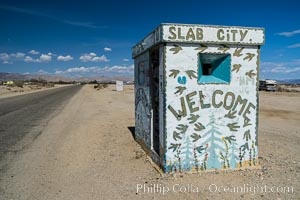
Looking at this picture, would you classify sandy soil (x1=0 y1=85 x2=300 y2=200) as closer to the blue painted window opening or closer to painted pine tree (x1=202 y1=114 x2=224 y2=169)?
painted pine tree (x1=202 y1=114 x2=224 y2=169)

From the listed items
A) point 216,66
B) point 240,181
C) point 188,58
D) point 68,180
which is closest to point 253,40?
point 216,66

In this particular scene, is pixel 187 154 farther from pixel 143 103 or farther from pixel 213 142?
pixel 143 103

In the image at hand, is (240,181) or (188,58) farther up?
(188,58)

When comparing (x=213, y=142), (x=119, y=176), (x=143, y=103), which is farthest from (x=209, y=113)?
(x=119, y=176)

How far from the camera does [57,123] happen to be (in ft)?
37.8

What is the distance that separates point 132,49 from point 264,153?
473cm

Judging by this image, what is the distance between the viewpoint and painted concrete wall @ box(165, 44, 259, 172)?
5.18 meters

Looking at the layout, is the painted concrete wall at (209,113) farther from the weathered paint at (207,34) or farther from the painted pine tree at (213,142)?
the weathered paint at (207,34)

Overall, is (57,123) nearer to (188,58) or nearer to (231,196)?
(188,58)

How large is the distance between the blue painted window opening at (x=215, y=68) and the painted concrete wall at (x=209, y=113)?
0.28 feet

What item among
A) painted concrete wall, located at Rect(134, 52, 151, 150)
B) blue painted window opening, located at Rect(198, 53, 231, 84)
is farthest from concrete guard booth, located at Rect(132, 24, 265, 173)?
painted concrete wall, located at Rect(134, 52, 151, 150)

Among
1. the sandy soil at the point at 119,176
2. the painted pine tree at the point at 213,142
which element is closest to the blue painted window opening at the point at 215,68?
the painted pine tree at the point at 213,142

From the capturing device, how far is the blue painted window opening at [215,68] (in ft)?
17.5

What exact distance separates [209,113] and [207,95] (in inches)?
15.1
